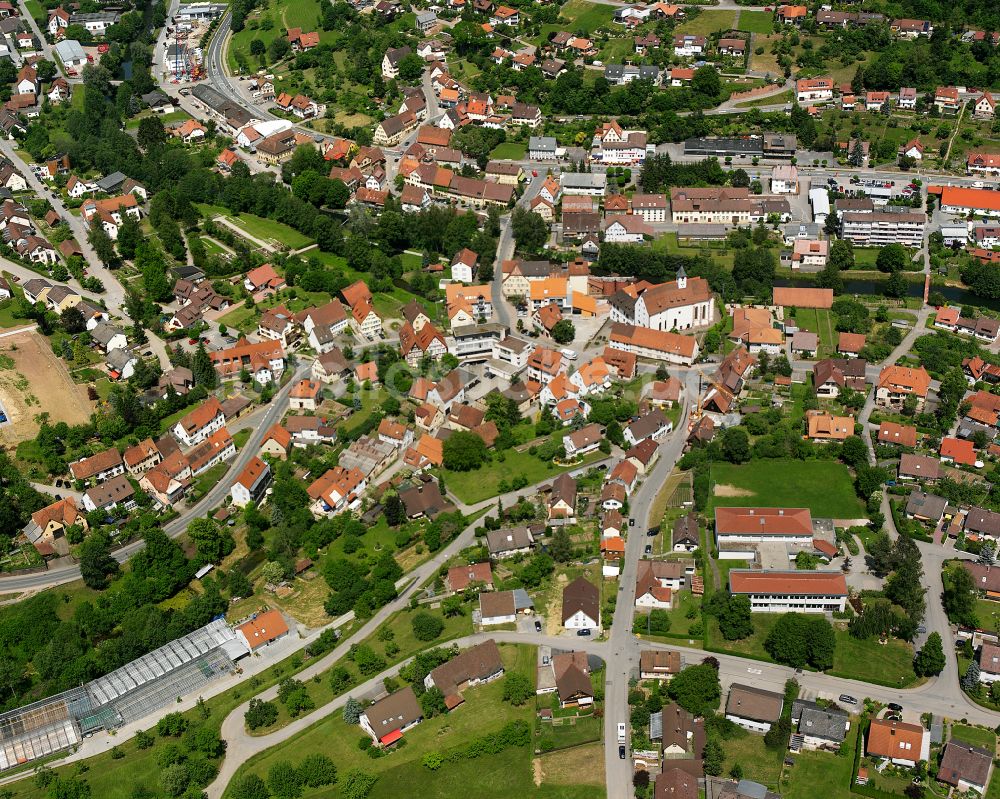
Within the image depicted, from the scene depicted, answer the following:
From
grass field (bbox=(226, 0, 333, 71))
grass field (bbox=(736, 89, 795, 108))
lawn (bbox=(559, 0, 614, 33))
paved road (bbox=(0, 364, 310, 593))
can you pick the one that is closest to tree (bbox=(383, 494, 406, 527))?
paved road (bbox=(0, 364, 310, 593))

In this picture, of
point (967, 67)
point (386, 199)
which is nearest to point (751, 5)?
point (967, 67)

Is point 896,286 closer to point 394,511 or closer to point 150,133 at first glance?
point 394,511

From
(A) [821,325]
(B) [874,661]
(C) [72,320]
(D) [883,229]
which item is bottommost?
(B) [874,661]

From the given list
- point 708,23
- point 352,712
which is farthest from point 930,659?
point 708,23

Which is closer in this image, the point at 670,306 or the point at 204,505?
the point at 204,505

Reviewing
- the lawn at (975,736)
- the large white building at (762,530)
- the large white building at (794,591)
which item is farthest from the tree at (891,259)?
the lawn at (975,736)

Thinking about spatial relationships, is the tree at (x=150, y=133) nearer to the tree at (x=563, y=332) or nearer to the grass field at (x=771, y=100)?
the tree at (x=563, y=332)
